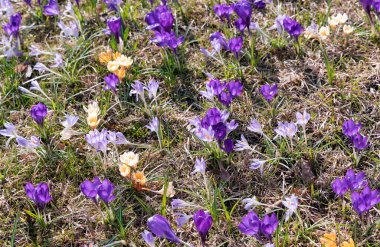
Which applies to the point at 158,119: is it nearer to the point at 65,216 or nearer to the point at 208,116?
the point at 208,116

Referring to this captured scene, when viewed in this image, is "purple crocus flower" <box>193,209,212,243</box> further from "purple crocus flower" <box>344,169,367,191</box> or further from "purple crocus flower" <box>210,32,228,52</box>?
"purple crocus flower" <box>210,32,228,52</box>

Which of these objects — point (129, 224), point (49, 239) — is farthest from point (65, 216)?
point (129, 224)

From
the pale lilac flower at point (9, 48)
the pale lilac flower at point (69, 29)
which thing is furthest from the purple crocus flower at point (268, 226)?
the pale lilac flower at point (9, 48)

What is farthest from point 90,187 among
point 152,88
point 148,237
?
point 152,88

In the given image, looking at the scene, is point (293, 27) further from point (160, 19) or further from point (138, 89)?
point (138, 89)

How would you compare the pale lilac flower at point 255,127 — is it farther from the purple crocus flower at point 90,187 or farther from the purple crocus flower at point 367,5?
the purple crocus flower at point 367,5

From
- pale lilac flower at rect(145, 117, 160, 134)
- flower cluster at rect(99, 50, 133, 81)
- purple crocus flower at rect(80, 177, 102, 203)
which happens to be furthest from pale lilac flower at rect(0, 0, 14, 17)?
purple crocus flower at rect(80, 177, 102, 203)

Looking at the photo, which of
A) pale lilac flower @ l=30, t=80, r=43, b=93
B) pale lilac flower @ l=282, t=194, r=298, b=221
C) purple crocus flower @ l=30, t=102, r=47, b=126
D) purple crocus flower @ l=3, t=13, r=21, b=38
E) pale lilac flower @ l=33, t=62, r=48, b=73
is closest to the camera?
pale lilac flower @ l=282, t=194, r=298, b=221
